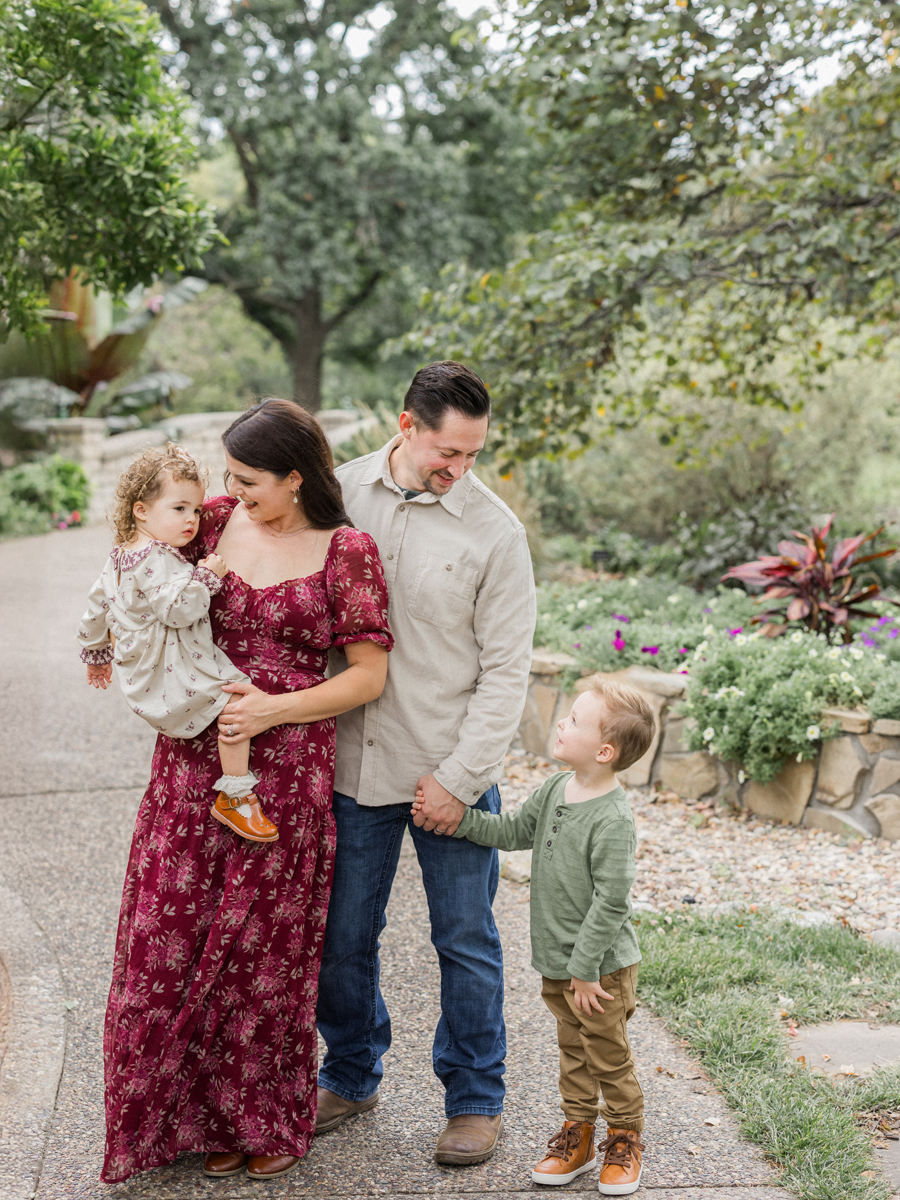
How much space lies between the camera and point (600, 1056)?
2.32m

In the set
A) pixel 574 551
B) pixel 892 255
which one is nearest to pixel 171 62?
pixel 574 551

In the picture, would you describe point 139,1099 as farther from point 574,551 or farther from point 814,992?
point 574,551

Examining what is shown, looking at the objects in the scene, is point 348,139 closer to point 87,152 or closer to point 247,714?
point 87,152

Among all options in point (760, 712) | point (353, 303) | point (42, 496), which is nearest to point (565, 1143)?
point (760, 712)

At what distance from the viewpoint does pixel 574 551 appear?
946 cm

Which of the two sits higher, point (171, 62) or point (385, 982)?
point (171, 62)

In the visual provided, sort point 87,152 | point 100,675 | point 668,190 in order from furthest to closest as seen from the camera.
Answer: point 668,190 → point 87,152 → point 100,675

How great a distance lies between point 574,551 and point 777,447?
6.54ft

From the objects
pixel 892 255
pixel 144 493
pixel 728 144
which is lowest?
pixel 144 493

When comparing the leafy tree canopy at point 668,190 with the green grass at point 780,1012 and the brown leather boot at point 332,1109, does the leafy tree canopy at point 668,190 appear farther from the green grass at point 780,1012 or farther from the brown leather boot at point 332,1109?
the brown leather boot at point 332,1109

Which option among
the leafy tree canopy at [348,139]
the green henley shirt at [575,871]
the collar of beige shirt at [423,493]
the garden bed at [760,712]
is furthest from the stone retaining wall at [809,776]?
the leafy tree canopy at [348,139]

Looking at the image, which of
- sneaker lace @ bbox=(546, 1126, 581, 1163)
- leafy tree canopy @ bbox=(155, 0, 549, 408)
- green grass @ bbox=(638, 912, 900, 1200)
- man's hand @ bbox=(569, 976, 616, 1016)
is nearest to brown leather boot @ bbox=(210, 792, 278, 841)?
man's hand @ bbox=(569, 976, 616, 1016)

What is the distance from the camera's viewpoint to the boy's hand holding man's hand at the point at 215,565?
227 cm

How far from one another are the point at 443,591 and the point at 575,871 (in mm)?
698
